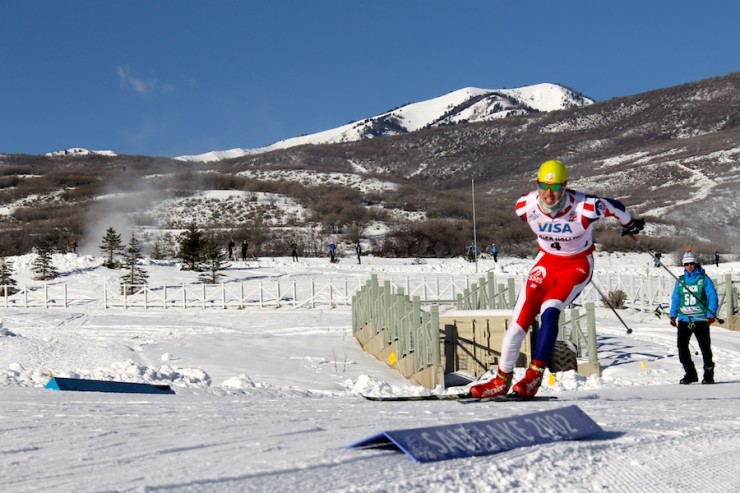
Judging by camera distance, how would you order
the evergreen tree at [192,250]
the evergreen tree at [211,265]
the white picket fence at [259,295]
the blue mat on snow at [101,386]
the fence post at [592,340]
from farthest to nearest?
1. the evergreen tree at [192,250]
2. the evergreen tree at [211,265]
3. the white picket fence at [259,295]
4. the fence post at [592,340]
5. the blue mat on snow at [101,386]

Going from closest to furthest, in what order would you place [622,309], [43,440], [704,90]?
[43,440], [622,309], [704,90]

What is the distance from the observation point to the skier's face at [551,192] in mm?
6883

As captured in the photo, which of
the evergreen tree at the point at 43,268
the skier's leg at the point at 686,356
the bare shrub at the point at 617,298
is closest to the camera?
the skier's leg at the point at 686,356

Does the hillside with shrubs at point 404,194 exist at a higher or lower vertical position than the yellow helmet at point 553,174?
higher

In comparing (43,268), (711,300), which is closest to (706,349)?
(711,300)

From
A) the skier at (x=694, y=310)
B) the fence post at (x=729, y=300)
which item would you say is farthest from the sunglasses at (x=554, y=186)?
the fence post at (x=729, y=300)

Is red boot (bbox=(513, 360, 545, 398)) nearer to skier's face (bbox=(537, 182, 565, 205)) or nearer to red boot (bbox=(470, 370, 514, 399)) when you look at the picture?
red boot (bbox=(470, 370, 514, 399))

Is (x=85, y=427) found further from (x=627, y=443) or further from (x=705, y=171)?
(x=705, y=171)

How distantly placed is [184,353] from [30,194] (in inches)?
3379

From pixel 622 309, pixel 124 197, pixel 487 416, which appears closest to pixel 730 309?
pixel 622 309

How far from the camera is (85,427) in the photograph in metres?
→ 4.95

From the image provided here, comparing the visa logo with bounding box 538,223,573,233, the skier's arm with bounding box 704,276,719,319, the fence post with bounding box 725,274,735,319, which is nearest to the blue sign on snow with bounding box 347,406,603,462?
the visa logo with bounding box 538,223,573,233

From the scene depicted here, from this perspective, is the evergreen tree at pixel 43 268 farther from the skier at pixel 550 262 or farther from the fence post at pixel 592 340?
the skier at pixel 550 262

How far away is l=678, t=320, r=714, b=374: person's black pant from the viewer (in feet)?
35.2
